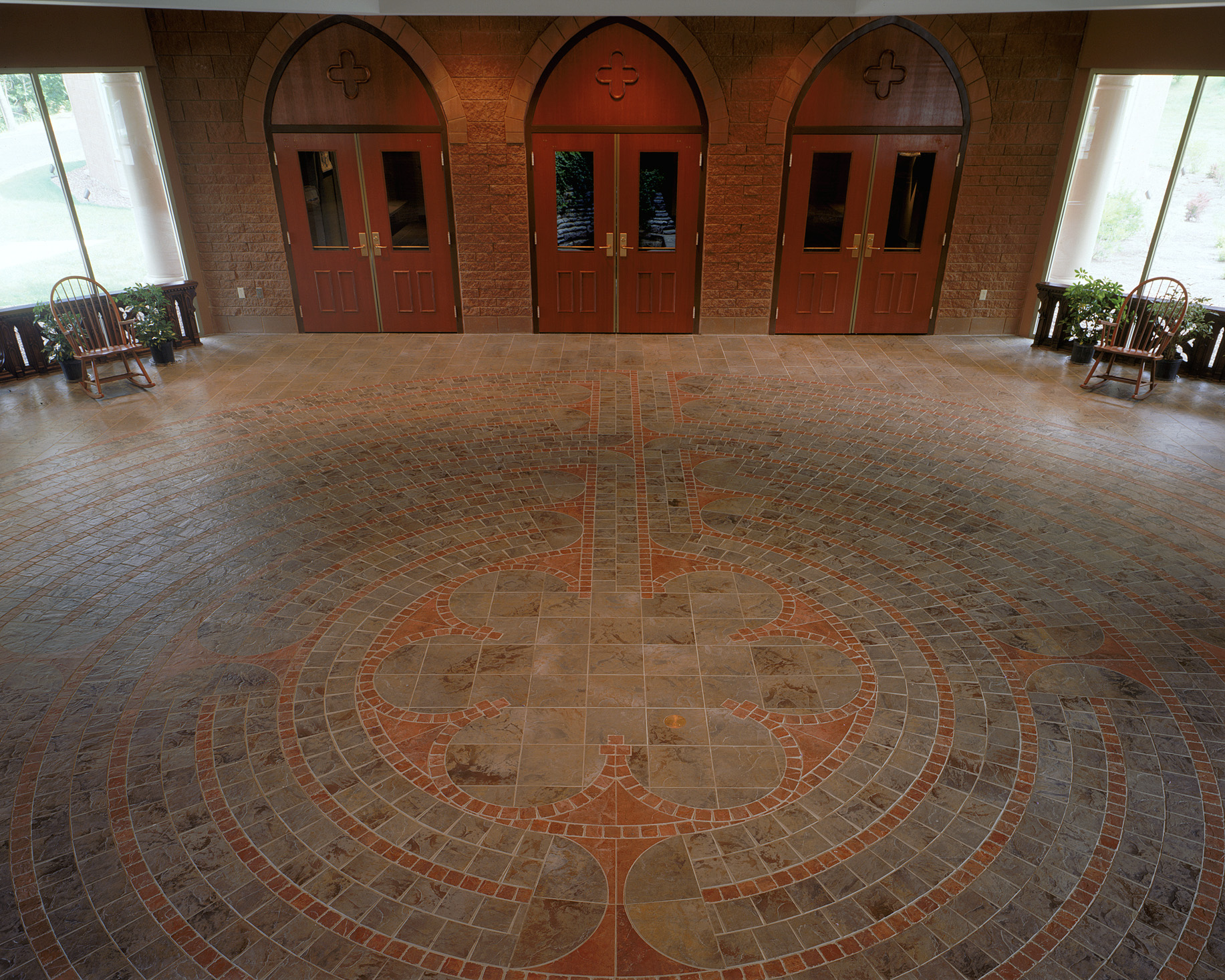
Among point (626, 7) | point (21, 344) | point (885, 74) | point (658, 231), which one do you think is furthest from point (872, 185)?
point (21, 344)

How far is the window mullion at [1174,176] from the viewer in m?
7.59

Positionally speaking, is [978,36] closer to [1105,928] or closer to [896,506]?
[896,506]

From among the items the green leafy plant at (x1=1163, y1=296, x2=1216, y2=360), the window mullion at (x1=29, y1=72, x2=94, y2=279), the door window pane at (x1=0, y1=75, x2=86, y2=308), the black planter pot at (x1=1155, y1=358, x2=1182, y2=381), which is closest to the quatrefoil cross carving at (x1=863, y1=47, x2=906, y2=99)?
the green leafy plant at (x1=1163, y1=296, x2=1216, y2=360)

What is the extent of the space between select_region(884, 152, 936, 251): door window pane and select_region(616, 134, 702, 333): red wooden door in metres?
2.14

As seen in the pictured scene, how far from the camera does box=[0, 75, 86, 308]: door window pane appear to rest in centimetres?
743

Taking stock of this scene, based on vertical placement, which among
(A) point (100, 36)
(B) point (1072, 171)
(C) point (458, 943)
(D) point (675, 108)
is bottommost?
(C) point (458, 943)

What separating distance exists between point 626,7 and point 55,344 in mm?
6115

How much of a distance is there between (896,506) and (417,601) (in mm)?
3256

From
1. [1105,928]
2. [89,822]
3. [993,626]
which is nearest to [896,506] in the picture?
[993,626]

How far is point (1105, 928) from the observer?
274 cm

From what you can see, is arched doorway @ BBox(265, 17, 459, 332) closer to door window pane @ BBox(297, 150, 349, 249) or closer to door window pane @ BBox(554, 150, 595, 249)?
door window pane @ BBox(297, 150, 349, 249)

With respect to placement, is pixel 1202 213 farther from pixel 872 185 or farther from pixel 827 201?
pixel 827 201

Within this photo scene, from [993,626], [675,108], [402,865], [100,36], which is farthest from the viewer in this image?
[675,108]

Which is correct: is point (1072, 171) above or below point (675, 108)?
below
